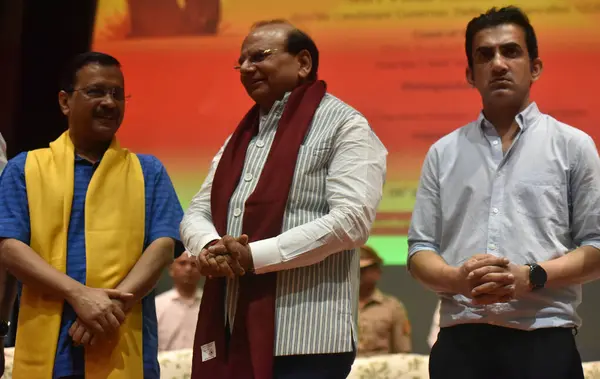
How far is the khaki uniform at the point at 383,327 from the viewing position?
504 centimetres

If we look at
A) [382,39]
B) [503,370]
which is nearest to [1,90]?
[382,39]

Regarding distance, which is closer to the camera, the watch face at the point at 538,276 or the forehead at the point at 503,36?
the watch face at the point at 538,276

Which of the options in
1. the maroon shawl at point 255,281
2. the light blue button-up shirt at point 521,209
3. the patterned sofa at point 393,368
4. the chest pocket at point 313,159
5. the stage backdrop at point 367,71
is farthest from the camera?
the stage backdrop at point 367,71

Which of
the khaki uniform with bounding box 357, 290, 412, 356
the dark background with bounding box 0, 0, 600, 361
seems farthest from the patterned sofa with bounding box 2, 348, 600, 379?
the dark background with bounding box 0, 0, 600, 361

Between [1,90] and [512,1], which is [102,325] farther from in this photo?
[512,1]

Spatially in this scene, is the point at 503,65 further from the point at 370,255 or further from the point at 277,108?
the point at 370,255

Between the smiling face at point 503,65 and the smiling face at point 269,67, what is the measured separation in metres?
0.55

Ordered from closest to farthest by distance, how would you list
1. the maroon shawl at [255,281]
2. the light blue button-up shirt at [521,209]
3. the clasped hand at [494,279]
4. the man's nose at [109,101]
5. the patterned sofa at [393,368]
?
1. the clasped hand at [494,279]
2. the light blue button-up shirt at [521,209]
3. the maroon shawl at [255,281]
4. the man's nose at [109,101]
5. the patterned sofa at [393,368]

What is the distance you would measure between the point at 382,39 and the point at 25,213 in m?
2.82

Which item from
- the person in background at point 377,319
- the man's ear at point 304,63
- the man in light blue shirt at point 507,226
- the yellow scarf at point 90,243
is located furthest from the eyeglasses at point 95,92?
the person in background at point 377,319

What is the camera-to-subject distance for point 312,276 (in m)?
2.33

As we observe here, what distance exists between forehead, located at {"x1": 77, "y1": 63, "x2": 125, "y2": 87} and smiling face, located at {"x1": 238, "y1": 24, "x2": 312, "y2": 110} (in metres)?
0.42

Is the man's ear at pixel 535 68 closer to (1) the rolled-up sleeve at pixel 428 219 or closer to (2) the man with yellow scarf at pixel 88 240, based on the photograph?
(1) the rolled-up sleeve at pixel 428 219

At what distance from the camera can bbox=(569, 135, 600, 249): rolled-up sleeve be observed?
7.19ft
